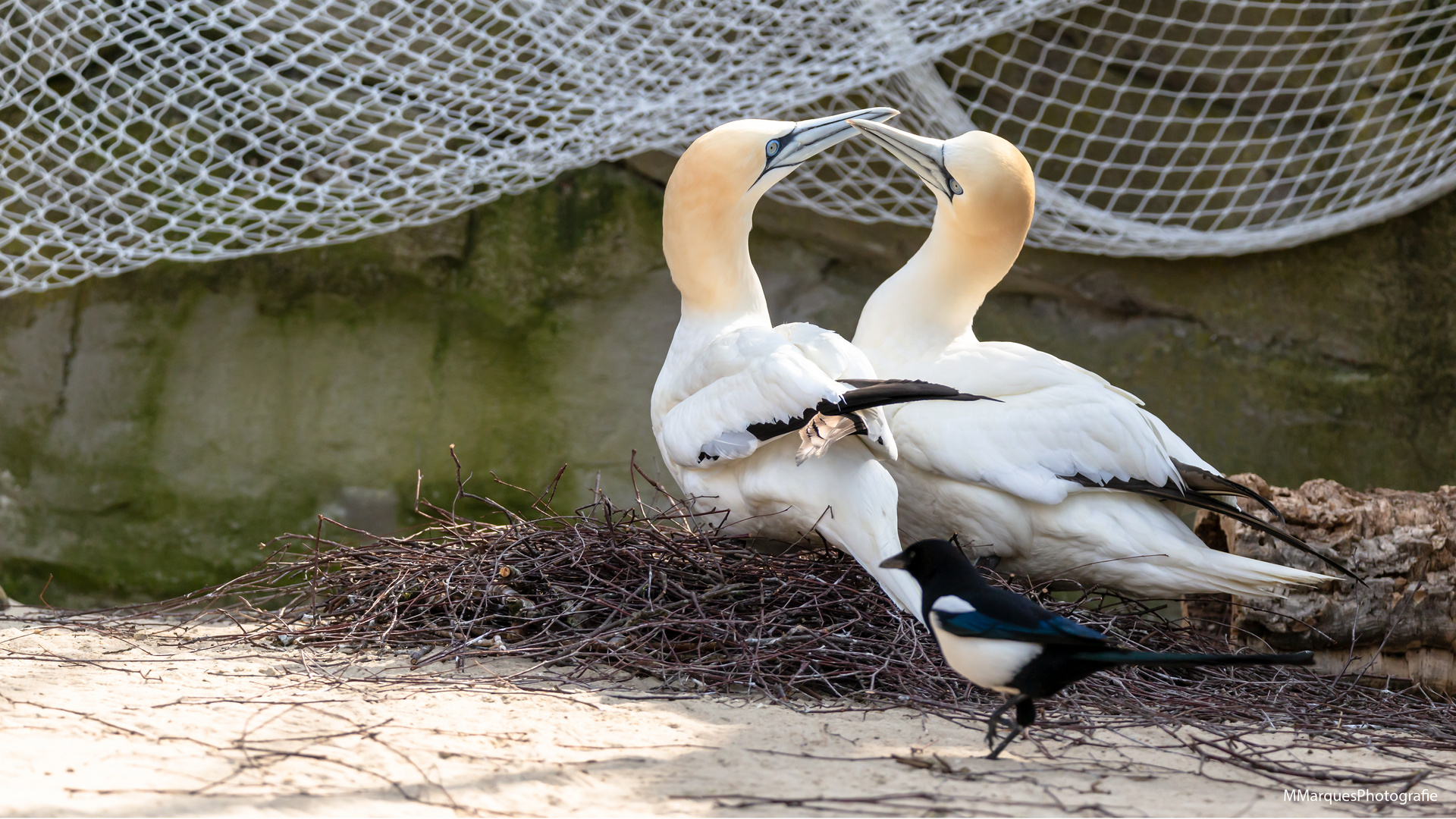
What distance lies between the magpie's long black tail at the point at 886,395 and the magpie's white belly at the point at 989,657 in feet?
1.42

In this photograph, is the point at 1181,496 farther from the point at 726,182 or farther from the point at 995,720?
the point at 726,182

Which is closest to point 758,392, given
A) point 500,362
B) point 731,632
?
point 731,632

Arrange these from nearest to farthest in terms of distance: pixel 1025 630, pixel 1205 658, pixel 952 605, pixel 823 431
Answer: pixel 1205 658, pixel 1025 630, pixel 952 605, pixel 823 431

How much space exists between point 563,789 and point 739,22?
371 centimetres

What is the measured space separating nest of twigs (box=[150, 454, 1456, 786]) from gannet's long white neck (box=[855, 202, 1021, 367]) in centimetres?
59

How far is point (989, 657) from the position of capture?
1827 mm

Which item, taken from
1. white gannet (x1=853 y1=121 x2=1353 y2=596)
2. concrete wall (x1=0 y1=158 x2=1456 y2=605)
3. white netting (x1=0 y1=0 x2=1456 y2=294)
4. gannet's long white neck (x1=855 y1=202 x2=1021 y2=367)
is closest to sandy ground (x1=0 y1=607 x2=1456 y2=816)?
white gannet (x1=853 y1=121 x2=1353 y2=596)

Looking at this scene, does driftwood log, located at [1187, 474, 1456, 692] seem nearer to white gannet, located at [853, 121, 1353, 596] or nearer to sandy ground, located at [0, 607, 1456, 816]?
white gannet, located at [853, 121, 1353, 596]

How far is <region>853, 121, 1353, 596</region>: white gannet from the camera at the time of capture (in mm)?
2805

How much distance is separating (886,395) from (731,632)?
24.0 inches

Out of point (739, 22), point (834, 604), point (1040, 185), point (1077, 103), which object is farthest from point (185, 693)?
point (1077, 103)

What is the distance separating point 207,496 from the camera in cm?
544

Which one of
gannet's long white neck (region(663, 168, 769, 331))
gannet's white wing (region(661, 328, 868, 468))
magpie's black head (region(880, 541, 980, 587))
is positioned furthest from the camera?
gannet's long white neck (region(663, 168, 769, 331))

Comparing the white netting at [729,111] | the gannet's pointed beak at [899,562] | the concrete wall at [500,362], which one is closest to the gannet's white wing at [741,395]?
the gannet's pointed beak at [899,562]
